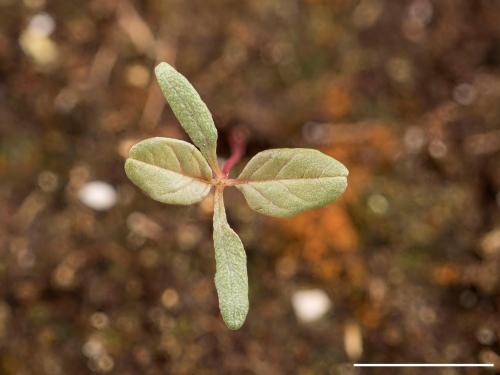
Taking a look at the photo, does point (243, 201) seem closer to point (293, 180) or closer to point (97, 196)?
point (97, 196)

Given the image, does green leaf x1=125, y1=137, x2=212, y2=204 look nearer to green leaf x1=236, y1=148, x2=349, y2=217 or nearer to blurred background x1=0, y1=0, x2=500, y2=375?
green leaf x1=236, y1=148, x2=349, y2=217

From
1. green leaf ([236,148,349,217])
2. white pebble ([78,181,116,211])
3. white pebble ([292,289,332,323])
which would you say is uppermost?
green leaf ([236,148,349,217])

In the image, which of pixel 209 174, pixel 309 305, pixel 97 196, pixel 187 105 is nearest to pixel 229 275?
pixel 209 174

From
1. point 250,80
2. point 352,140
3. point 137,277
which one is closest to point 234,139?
point 250,80

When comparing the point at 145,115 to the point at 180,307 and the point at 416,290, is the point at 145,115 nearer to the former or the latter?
the point at 180,307

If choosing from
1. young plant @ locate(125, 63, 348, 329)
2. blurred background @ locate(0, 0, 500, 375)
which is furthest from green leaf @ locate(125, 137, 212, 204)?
blurred background @ locate(0, 0, 500, 375)

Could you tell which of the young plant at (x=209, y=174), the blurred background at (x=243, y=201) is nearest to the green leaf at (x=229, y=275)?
the young plant at (x=209, y=174)

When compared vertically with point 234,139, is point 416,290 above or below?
below
